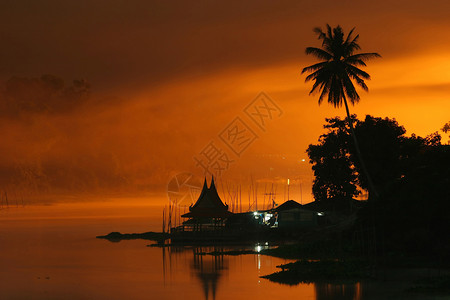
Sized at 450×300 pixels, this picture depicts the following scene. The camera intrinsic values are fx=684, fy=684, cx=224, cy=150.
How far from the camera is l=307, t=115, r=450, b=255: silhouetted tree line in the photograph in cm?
4200

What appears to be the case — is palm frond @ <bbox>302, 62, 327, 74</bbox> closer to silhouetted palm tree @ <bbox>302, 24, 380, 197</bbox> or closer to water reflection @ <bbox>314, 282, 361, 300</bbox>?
silhouetted palm tree @ <bbox>302, 24, 380, 197</bbox>

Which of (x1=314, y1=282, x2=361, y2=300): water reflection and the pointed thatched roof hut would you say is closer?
(x1=314, y1=282, x2=361, y2=300): water reflection

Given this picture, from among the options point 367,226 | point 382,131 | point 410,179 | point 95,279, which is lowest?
point 95,279

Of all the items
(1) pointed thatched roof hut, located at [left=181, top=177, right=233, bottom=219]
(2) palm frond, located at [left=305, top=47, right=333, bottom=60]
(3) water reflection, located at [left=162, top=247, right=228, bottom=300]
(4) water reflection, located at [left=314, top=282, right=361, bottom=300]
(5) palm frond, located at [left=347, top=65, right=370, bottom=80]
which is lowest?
(4) water reflection, located at [left=314, top=282, right=361, bottom=300]

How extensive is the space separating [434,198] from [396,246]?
4.04m

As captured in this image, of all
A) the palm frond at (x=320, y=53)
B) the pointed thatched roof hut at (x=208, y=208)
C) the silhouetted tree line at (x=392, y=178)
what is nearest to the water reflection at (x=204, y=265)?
the pointed thatched roof hut at (x=208, y=208)

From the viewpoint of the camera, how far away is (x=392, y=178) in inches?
2395

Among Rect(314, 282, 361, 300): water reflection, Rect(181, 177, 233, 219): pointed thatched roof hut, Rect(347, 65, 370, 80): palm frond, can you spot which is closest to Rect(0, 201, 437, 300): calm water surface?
Rect(314, 282, 361, 300): water reflection

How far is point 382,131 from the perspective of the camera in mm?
63125

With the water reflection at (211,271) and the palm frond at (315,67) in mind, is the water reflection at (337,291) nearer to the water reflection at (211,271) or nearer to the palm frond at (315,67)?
the water reflection at (211,271)

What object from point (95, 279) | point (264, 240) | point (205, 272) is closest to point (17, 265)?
point (95, 279)

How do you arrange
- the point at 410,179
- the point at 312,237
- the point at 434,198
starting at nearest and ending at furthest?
the point at 434,198 < the point at 410,179 < the point at 312,237

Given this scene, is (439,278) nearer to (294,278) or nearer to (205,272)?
(294,278)

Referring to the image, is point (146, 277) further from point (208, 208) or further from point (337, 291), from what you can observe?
point (208, 208)
